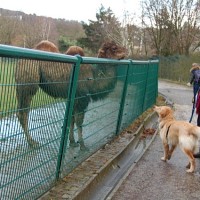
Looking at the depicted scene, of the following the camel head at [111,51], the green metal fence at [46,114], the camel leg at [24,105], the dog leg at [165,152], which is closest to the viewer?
the green metal fence at [46,114]

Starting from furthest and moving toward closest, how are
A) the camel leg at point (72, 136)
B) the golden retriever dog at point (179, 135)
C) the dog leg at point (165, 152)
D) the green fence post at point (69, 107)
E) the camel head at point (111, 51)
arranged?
the camel head at point (111, 51), the dog leg at point (165, 152), the golden retriever dog at point (179, 135), the camel leg at point (72, 136), the green fence post at point (69, 107)

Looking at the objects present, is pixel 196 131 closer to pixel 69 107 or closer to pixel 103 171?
pixel 103 171

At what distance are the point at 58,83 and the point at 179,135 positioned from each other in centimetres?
323

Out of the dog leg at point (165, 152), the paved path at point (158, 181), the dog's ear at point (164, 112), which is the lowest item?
the paved path at point (158, 181)

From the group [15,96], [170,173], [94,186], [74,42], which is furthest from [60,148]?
[74,42]

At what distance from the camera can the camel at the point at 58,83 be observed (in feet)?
12.9

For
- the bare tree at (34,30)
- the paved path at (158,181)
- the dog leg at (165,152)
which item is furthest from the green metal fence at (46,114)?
the bare tree at (34,30)

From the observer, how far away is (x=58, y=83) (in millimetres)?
4898

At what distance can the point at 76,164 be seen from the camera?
6.45m

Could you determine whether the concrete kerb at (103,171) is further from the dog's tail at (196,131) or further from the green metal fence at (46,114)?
the dog's tail at (196,131)

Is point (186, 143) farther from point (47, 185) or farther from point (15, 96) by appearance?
point (15, 96)

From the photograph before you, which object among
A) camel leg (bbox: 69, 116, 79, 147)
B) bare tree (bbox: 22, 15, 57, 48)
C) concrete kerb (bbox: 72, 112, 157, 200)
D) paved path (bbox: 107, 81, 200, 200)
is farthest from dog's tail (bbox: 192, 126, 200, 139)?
bare tree (bbox: 22, 15, 57, 48)

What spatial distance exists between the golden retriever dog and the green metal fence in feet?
3.63

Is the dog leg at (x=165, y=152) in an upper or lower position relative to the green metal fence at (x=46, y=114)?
lower
